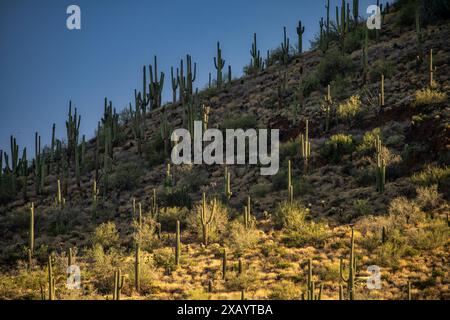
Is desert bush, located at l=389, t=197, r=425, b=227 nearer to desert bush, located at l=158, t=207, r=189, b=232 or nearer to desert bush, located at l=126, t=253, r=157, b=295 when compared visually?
desert bush, located at l=158, t=207, r=189, b=232

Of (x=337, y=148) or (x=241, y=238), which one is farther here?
(x=337, y=148)

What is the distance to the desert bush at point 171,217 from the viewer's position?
734 inches

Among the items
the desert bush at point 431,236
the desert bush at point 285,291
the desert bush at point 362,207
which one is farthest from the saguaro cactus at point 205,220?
the desert bush at point 431,236

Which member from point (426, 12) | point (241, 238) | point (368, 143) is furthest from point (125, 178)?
point (426, 12)

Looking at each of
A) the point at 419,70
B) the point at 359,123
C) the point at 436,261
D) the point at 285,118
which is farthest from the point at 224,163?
the point at 436,261

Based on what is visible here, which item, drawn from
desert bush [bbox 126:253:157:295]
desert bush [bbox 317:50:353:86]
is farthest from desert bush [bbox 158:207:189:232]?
desert bush [bbox 317:50:353:86]

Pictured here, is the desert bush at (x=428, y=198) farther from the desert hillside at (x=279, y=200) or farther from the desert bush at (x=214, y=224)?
the desert bush at (x=214, y=224)

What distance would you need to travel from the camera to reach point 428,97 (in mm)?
22000

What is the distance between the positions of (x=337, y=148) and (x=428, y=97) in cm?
428

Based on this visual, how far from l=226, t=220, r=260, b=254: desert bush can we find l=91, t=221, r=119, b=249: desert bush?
3793mm

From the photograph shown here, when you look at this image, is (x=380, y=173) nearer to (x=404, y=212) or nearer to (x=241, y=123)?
(x=404, y=212)

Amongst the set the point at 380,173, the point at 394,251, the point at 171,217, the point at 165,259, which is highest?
the point at 380,173

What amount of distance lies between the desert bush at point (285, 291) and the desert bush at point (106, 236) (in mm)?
6570
